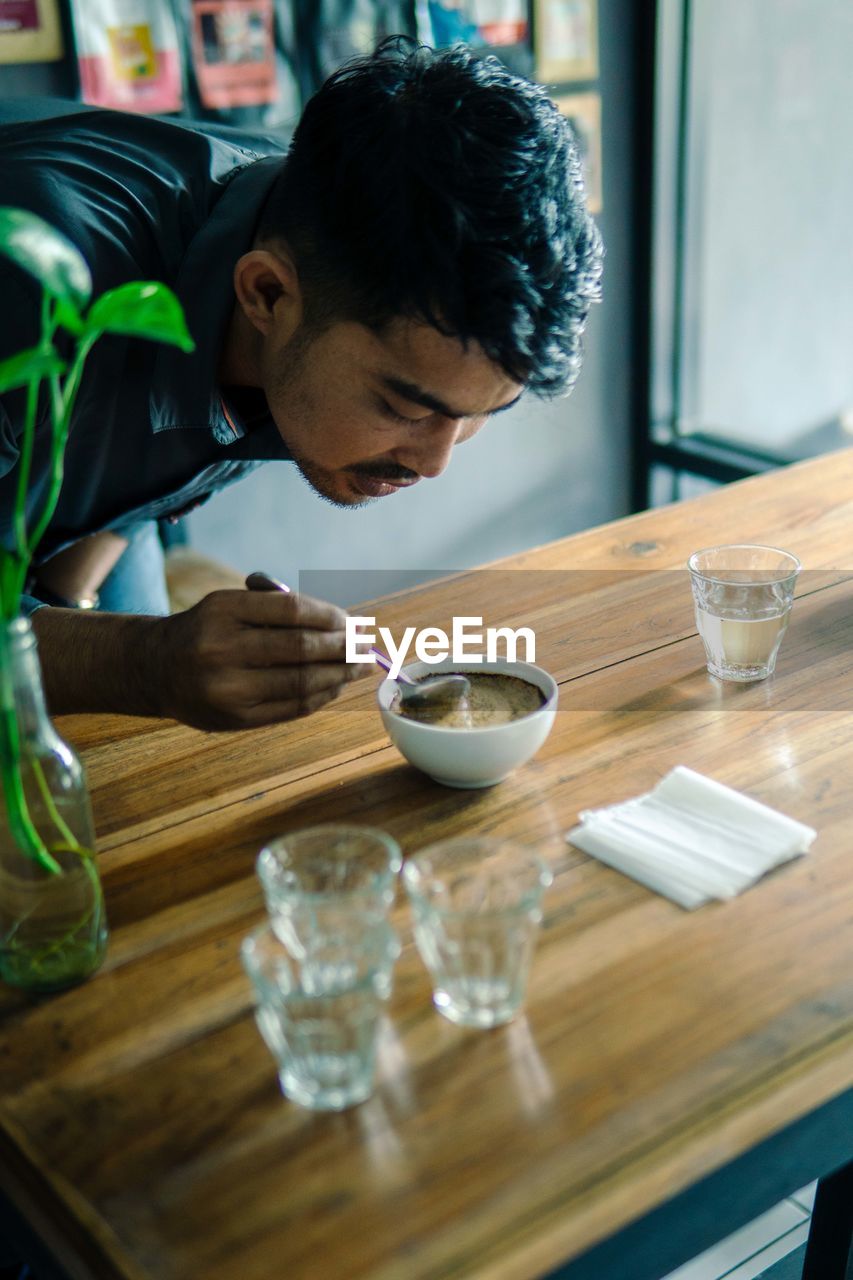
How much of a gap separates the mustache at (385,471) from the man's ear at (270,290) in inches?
6.5

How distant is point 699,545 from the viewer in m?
1.69

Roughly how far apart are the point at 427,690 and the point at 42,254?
0.59 metres

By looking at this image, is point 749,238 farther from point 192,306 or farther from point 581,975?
point 581,975

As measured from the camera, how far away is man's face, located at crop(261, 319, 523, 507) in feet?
4.36

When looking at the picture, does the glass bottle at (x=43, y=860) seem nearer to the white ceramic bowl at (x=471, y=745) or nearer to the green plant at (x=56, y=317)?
the green plant at (x=56, y=317)

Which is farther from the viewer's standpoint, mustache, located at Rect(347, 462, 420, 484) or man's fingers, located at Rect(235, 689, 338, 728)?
mustache, located at Rect(347, 462, 420, 484)

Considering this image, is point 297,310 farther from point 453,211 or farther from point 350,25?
point 350,25

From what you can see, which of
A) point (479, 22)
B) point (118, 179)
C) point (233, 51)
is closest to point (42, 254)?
point (118, 179)

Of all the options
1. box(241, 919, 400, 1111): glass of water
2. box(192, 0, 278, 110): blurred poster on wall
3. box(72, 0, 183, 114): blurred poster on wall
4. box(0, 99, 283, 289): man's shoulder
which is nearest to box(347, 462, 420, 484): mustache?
box(0, 99, 283, 289): man's shoulder

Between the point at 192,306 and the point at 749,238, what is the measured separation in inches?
98.4

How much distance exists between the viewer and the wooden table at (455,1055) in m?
0.73

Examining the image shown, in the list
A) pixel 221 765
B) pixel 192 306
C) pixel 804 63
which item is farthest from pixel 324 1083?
pixel 804 63

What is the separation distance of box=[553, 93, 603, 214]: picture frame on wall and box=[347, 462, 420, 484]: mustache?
2143mm

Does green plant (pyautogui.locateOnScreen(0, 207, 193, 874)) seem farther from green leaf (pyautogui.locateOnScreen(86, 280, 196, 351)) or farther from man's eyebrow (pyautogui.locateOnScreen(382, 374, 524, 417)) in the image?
man's eyebrow (pyautogui.locateOnScreen(382, 374, 524, 417))
